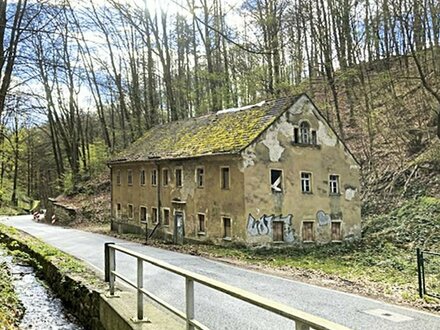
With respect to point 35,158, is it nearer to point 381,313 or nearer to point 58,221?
point 58,221

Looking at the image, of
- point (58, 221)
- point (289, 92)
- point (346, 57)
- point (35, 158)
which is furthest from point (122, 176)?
point (35, 158)

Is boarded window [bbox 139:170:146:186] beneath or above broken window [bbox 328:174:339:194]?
above

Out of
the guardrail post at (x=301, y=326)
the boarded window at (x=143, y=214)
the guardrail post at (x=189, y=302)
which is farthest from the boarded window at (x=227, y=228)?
the guardrail post at (x=301, y=326)

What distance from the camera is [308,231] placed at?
23.9 m

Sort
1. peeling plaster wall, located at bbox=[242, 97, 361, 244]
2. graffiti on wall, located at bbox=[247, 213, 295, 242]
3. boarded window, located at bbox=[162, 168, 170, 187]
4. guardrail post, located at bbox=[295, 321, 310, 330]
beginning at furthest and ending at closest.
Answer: boarded window, located at bbox=[162, 168, 170, 187] → peeling plaster wall, located at bbox=[242, 97, 361, 244] → graffiti on wall, located at bbox=[247, 213, 295, 242] → guardrail post, located at bbox=[295, 321, 310, 330]

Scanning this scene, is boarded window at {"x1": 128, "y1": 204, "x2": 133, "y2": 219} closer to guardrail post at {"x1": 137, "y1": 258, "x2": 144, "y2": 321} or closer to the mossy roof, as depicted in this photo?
the mossy roof

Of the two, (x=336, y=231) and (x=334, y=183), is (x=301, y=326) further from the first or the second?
(x=334, y=183)

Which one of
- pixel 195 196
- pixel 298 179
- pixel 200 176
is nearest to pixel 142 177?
pixel 195 196

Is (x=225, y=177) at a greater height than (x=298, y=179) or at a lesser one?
greater

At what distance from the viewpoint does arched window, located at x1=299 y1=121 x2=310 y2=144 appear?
958 inches

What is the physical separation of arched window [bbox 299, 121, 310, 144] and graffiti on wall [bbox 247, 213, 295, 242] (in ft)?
13.7

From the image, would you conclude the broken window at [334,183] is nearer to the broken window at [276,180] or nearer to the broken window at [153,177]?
the broken window at [276,180]

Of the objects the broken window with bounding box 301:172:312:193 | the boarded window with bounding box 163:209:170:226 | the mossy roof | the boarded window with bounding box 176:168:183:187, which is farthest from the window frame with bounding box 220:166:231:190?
the boarded window with bounding box 163:209:170:226

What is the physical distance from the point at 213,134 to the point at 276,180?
483 centimetres
